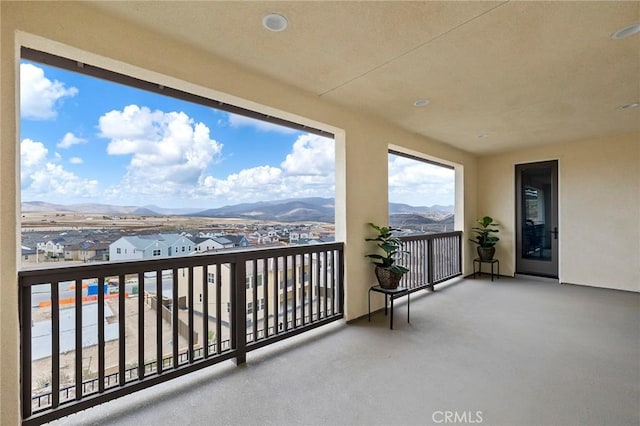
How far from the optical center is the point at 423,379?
2.22 meters

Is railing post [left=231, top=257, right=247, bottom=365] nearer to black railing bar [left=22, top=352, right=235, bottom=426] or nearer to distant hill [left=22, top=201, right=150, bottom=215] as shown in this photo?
black railing bar [left=22, top=352, right=235, bottom=426]

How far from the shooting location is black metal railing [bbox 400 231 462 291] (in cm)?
438

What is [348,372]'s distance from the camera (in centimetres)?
232

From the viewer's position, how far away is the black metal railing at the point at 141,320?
1.75 metres

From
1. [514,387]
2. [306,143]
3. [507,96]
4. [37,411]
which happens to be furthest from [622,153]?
[37,411]

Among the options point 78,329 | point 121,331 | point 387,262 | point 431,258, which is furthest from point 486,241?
point 78,329

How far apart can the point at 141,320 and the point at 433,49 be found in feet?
9.50

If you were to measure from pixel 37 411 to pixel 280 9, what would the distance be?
274 cm

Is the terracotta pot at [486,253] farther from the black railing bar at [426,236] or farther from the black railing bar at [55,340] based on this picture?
the black railing bar at [55,340]
